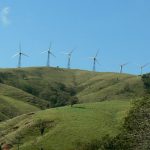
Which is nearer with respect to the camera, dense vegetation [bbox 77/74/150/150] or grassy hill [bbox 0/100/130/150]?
dense vegetation [bbox 77/74/150/150]

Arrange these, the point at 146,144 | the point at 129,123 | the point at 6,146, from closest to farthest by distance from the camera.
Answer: the point at 146,144, the point at 129,123, the point at 6,146

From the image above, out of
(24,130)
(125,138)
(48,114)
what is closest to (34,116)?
(48,114)

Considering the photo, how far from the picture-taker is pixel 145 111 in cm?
8981

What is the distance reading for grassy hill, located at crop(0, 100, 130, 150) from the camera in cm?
15525

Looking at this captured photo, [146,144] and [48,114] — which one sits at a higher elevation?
[48,114]

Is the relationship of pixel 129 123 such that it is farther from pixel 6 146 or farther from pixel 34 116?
pixel 34 116

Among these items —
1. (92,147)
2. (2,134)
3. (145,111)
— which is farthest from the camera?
(2,134)

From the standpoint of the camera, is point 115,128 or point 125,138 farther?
point 115,128

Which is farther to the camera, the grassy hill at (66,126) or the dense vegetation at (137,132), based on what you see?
the grassy hill at (66,126)

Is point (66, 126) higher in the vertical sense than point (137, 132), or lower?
higher

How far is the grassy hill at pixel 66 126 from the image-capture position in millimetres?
155250

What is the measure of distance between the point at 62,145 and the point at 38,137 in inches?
492

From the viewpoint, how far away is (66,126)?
6580 inches

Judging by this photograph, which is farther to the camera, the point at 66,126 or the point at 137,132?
the point at 66,126
